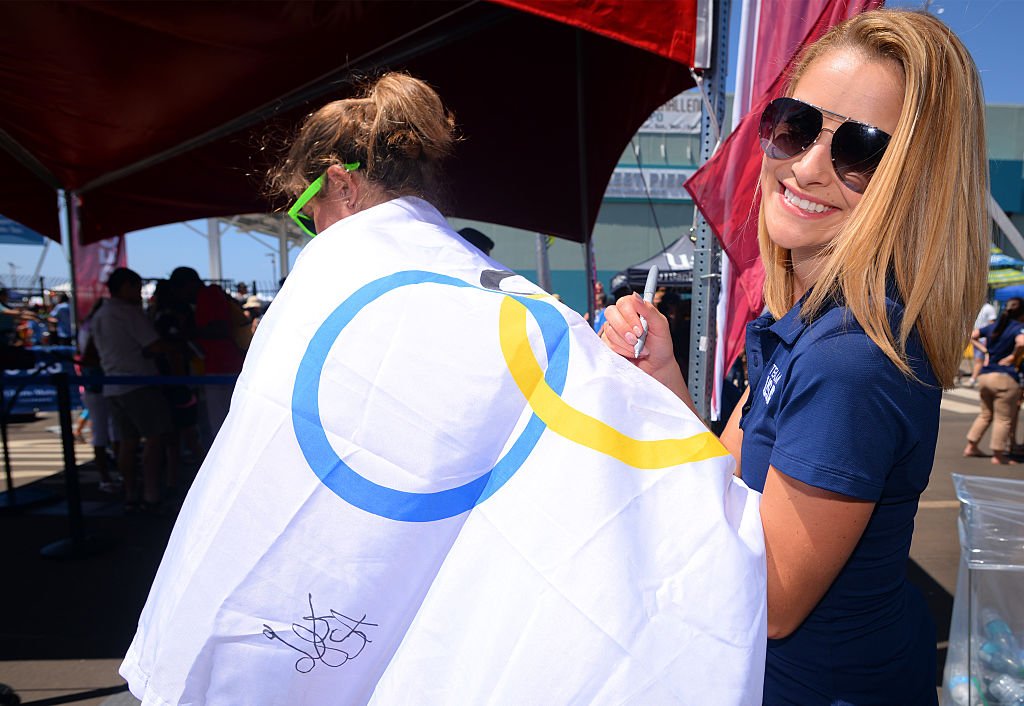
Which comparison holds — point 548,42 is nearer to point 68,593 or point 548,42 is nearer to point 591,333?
point 591,333

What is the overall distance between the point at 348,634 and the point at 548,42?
4.02 metres

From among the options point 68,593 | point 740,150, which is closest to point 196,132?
point 68,593

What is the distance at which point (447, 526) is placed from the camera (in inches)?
36.7

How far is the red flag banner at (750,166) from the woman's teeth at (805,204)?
104 centimetres

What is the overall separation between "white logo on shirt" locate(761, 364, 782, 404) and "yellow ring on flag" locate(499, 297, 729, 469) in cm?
12

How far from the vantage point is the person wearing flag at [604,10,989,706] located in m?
0.85

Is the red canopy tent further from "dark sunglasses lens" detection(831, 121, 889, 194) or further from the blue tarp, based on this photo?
the blue tarp

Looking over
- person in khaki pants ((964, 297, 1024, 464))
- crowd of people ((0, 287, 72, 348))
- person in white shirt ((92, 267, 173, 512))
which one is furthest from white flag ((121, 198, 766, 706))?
crowd of people ((0, 287, 72, 348))

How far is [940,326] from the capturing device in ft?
3.00

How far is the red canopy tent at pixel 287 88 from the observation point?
3.30 metres

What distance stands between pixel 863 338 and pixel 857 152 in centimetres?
33

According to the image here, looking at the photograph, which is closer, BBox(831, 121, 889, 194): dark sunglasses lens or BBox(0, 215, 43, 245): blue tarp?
BBox(831, 121, 889, 194): dark sunglasses lens

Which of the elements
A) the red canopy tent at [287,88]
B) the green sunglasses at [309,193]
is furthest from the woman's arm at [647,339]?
the red canopy tent at [287,88]

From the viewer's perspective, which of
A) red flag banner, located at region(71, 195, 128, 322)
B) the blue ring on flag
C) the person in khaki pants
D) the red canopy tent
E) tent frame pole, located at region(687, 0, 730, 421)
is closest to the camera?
the blue ring on flag
